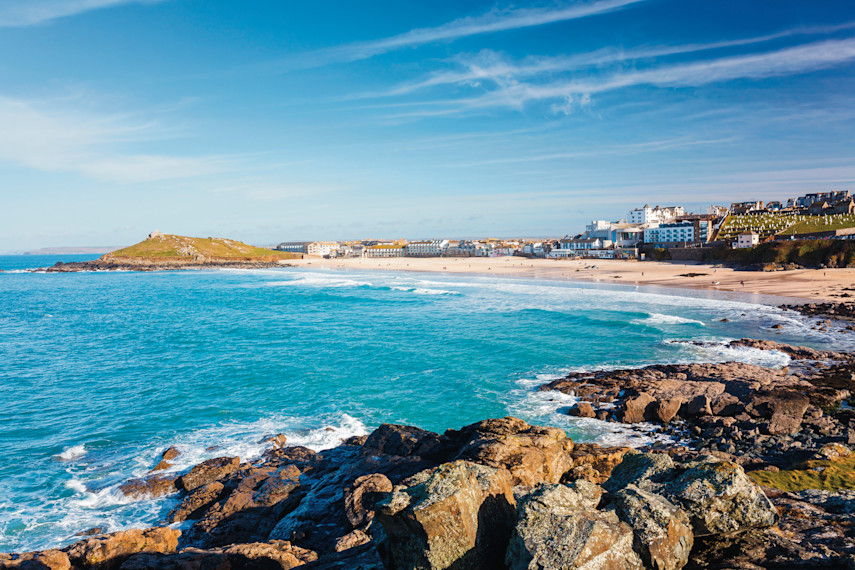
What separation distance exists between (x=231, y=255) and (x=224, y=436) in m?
163

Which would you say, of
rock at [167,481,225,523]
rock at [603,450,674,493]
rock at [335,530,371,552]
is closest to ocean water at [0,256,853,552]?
rock at [167,481,225,523]

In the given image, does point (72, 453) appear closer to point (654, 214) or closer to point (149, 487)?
point (149, 487)

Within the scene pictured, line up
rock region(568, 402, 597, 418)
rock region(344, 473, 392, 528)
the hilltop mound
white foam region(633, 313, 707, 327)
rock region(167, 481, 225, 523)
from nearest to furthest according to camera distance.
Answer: rock region(344, 473, 392, 528)
rock region(167, 481, 225, 523)
rock region(568, 402, 597, 418)
white foam region(633, 313, 707, 327)
the hilltop mound

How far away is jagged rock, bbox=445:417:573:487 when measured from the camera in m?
10.0

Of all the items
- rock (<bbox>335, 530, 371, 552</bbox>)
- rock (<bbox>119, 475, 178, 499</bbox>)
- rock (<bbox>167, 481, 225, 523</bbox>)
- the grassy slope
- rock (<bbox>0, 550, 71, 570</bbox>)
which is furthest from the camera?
the grassy slope

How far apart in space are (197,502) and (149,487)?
2.64m

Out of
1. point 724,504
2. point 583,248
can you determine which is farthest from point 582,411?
point 583,248

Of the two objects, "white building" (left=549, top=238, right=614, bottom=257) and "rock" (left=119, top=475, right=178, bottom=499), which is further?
"white building" (left=549, top=238, right=614, bottom=257)

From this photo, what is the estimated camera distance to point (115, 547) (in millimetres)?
9523

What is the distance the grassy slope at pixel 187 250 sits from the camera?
15525 centimetres

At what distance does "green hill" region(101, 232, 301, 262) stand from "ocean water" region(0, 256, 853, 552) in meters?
108

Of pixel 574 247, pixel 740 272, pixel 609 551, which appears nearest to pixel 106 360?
pixel 609 551

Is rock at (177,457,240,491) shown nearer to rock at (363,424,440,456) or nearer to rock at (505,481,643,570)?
rock at (363,424,440,456)

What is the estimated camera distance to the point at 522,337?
1380 inches
